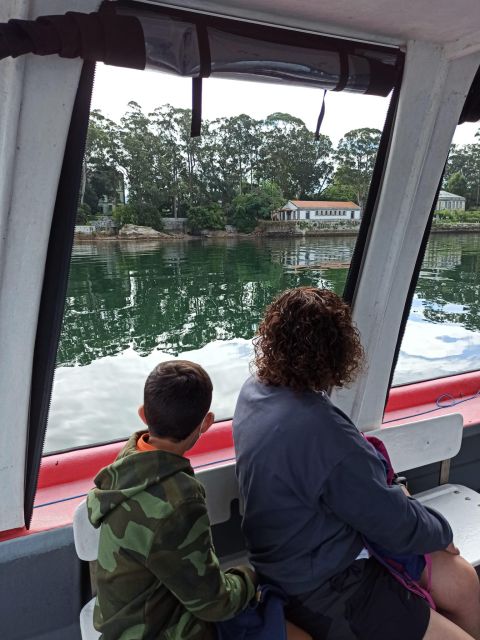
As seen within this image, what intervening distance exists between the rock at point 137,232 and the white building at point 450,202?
1.45 meters

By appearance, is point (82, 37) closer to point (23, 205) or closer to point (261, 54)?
point (23, 205)

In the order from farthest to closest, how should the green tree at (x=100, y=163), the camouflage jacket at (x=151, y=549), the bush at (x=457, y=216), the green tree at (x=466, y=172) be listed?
the bush at (x=457, y=216) < the green tree at (x=466, y=172) < the green tree at (x=100, y=163) < the camouflage jacket at (x=151, y=549)

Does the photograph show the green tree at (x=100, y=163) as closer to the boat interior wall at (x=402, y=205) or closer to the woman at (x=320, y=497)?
the woman at (x=320, y=497)

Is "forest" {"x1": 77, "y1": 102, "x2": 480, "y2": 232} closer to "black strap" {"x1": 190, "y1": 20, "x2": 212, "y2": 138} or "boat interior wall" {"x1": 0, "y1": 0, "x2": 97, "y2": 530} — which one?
"black strap" {"x1": 190, "y1": 20, "x2": 212, "y2": 138}

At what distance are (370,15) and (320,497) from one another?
5.41ft

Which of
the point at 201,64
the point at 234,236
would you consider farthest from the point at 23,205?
the point at 234,236

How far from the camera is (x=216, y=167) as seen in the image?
2229 millimetres

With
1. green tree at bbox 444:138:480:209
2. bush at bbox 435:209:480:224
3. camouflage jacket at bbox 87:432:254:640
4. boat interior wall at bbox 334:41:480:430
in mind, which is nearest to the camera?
camouflage jacket at bbox 87:432:254:640

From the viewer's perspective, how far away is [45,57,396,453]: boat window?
1961 millimetres

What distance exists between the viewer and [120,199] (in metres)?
2.03

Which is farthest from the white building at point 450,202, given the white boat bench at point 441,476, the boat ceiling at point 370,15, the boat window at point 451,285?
the white boat bench at point 441,476

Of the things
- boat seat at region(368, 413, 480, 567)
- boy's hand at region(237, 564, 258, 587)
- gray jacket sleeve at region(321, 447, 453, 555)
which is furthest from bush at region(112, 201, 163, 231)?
boat seat at region(368, 413, 480, 567)

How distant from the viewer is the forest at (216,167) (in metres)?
1.94

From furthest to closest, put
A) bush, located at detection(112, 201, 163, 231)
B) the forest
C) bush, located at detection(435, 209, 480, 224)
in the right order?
bush, located at detection(435, 209, 480, 224)
bush, located at detection(112, 201, 163, 231)
the forest
